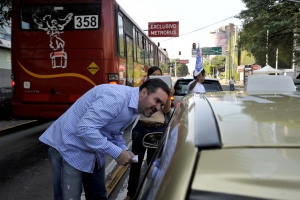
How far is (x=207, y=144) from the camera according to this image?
110 cm

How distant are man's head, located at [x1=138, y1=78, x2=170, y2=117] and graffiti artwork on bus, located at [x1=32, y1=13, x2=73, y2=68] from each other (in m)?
Answer: 5.68

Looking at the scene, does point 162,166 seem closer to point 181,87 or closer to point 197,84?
point 197,84

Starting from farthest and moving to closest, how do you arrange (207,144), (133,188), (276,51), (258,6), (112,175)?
(276,51), (258,6), (112,175), (133,188), (207,144)

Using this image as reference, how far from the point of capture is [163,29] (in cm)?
2586

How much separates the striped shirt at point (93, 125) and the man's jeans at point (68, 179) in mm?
75

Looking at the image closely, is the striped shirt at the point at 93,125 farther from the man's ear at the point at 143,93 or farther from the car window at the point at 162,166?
the car window at the point at 162,166

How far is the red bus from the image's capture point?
25.0 ft

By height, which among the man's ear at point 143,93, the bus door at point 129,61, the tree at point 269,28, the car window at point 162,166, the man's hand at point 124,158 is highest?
the tree at point 269,28

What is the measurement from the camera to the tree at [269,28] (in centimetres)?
2067

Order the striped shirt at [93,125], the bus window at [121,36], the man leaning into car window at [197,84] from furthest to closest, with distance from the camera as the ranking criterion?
the bus window at [121,36], the man leaning into car window at [197,84], the striped shirt at [93,125]

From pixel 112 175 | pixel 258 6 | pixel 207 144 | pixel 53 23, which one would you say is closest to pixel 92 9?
pixel 53 23

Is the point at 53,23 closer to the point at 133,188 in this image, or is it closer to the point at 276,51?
the point at 133,188

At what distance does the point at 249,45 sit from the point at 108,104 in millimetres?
23555

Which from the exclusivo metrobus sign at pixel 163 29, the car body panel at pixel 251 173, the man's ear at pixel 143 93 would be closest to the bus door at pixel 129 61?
the man's ear at pixel 143 93
